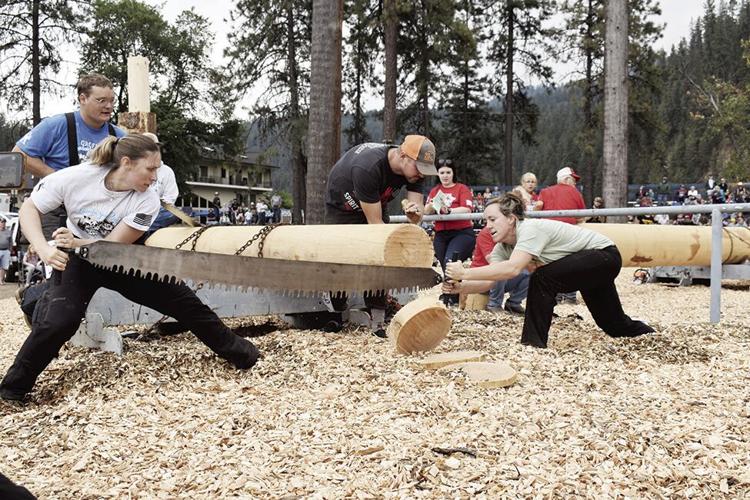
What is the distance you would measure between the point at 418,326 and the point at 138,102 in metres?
4.32

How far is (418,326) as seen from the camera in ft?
13.5

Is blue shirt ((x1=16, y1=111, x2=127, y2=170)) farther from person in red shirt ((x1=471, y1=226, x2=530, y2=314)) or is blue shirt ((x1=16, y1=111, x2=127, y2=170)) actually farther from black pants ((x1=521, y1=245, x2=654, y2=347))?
person in red shirt ((x1=471, y1=226, x2=530, y2=314))

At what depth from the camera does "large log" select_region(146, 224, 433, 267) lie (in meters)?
A: 4.07

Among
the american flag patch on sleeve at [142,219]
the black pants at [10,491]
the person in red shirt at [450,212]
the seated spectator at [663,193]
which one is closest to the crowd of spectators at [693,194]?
the seated spectator at [663,193]

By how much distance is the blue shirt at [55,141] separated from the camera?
4.69 meters

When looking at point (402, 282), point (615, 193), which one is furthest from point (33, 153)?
point (615, 193)

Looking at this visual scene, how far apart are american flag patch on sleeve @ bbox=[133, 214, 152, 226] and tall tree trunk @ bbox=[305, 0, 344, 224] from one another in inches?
171

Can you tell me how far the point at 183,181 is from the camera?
121ft

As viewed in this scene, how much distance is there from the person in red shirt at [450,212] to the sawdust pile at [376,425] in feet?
9.65

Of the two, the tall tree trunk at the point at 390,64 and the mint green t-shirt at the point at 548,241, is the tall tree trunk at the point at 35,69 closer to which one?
the tall tree trunk at the point at 390,64

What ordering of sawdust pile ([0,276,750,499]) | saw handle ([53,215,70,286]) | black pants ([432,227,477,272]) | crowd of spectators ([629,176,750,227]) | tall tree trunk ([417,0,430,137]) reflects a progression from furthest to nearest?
tall tree trunk ([417,0,430,137]) < crowd of spectators ([629,176,750,227]) < black pants ([432,227,477,272]) < saw handle ([53,215,70,286]) < sawdust pile ([0,276,750,499])

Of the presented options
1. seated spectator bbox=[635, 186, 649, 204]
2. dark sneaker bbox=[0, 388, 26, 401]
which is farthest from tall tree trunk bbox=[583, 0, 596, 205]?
dark sneaker bbox=[0, 388, 26, 401]

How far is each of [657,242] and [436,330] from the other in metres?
4.68

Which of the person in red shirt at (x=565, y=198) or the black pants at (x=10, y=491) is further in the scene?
the person in red shirt at (x=565, y=198)
